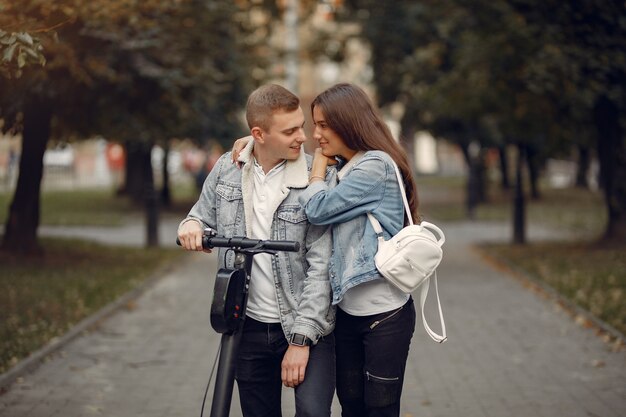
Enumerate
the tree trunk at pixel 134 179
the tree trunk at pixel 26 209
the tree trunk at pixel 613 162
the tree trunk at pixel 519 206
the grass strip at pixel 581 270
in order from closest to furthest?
the grass strip at pixel 581 270 < the tree trunk at pixel 26 209 < the tree trunk at pixel 613 162 < the tree trunk at pixel 519 206 < the tree trunk at pixel 134 179

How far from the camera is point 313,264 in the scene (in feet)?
13.2

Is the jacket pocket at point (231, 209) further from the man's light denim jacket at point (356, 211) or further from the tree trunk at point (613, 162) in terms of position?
the tree trunk at point (613, 162)

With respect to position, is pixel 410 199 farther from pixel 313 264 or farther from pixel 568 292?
pixel 568 292

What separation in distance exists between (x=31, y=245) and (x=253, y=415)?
12661 millimetres

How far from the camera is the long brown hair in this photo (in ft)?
13.4

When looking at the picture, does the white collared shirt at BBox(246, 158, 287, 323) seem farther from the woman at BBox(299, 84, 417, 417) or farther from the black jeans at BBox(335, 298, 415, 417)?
the black jeans at BBox(335, 298, 415, 417)

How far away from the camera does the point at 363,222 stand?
4.09 meters

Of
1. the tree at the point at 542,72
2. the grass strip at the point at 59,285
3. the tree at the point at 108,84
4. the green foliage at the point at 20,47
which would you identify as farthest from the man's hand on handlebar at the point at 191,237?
the tree at the point at 542,72

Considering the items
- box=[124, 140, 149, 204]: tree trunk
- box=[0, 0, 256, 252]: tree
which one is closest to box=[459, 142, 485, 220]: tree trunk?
box=[124, 140, 149, 204]: tree trunk

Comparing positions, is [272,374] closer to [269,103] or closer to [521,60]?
[269,103]

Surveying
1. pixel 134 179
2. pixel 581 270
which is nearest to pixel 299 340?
pixel 581 270

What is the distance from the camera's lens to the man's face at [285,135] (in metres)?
3.94

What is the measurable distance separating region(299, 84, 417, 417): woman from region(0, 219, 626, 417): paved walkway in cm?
285

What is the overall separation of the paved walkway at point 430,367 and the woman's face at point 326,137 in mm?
3161
